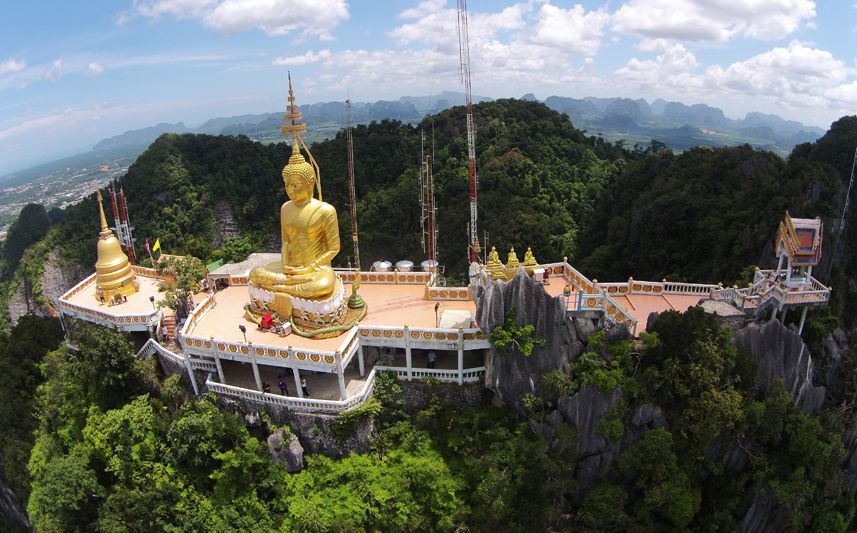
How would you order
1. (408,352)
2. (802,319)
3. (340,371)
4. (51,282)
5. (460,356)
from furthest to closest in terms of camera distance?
(51,282)
(802,319)
(408,352)
(460,356)
(340,371)

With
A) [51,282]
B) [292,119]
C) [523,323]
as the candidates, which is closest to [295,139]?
[292,119]

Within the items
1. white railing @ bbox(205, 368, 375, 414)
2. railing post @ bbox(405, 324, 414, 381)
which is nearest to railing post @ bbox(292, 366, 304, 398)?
white railing @ bbox(205, 368, 375, 414)

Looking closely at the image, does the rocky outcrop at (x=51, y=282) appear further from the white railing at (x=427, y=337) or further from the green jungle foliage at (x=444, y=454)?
the white railing at (x=427, y=337)

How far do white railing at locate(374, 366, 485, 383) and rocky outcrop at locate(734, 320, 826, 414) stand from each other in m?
9.91

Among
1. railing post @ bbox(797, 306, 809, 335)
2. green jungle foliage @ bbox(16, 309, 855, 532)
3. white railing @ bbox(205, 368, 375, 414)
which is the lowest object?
green jungle foliage @ bbox(16, 309, 855, 532)

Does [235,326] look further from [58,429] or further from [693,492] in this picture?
[693,492]

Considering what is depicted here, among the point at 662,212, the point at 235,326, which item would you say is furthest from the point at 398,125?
the point at 235,326

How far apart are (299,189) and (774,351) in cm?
1973

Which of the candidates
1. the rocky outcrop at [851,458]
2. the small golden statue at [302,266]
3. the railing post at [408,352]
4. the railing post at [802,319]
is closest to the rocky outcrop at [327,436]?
the railing post at [408,352]

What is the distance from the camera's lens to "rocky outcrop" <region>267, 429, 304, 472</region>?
64.2ft

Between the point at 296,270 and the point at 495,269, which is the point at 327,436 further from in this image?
the point at 495,269

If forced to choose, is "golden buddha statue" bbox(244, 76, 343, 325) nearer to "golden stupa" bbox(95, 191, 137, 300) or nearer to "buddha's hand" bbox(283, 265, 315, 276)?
"buddha's hand" bbox(283, 265, 315, 276)

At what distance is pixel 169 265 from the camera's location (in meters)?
29.1

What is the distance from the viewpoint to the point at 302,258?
22.3 meters
